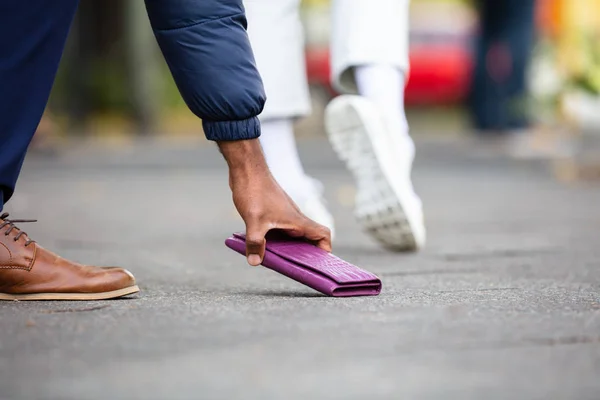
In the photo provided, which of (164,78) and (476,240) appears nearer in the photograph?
(476,240)

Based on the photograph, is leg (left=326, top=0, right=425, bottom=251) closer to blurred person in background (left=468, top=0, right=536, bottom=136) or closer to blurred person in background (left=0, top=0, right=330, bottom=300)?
blurred person in background (left=0, top=0, right=330, bottom=300)

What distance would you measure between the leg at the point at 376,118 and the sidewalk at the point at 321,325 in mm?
139

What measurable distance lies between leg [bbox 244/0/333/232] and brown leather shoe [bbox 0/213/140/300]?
3.94 feet

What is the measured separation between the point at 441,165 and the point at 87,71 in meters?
8.72

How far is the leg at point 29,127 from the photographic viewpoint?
2547 millimetres

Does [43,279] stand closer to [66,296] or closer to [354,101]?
[66,296]

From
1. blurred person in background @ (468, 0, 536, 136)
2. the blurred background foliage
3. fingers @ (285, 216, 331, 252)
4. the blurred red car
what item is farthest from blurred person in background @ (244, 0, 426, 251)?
the blurred red car

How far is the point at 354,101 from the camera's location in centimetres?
371

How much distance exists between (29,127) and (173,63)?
0.36m

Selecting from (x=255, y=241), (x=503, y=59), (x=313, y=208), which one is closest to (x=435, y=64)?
(x=503, y=59)

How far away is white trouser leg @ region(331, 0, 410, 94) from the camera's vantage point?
3.81 meters

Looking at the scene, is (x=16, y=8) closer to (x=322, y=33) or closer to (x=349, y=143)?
(x=349, y=143)

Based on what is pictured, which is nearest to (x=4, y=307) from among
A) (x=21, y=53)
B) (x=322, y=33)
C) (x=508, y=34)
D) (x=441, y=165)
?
(x=21, y=53)

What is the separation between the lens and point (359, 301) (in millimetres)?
2572
